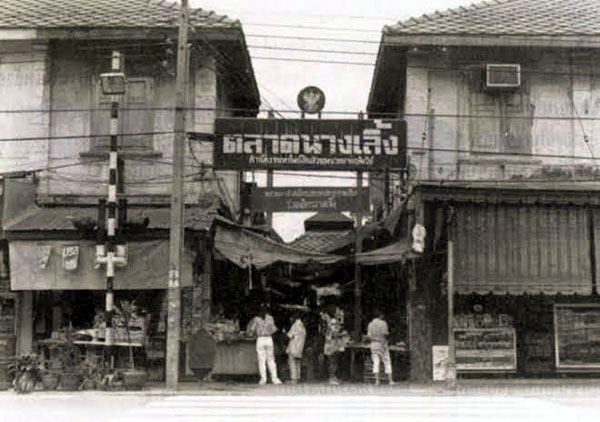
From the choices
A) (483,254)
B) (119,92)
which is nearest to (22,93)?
(119,92)

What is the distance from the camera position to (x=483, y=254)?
732 inches

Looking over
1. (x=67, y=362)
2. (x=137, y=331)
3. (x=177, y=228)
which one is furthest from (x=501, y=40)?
(x=67, y=362)

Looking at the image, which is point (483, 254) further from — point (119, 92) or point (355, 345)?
point (119, 92)

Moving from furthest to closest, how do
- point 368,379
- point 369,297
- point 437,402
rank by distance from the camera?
point 369,297, point 368,379, point 437,402

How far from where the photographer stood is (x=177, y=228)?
17328 millimetres

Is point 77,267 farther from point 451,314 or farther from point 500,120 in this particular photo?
point 500,120

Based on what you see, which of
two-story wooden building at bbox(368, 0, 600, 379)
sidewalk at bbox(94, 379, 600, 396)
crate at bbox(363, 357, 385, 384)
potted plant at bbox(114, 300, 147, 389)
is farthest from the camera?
crate at bbox(363, 357, 385, 384)

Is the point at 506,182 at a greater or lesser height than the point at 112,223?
greater

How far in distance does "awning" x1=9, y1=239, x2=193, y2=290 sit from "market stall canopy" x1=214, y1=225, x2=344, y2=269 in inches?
59.8

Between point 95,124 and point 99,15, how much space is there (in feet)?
8.81

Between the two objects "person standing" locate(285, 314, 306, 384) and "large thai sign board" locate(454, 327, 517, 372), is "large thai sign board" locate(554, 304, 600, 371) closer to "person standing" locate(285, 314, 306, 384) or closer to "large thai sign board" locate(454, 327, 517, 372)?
"large thai sign board" locate(454, 327, 517, 372)

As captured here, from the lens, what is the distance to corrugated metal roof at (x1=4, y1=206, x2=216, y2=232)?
18484 millimetres

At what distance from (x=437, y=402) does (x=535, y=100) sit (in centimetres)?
940

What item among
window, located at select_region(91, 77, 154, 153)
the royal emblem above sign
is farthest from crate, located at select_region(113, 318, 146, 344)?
the royal emblem above sign
